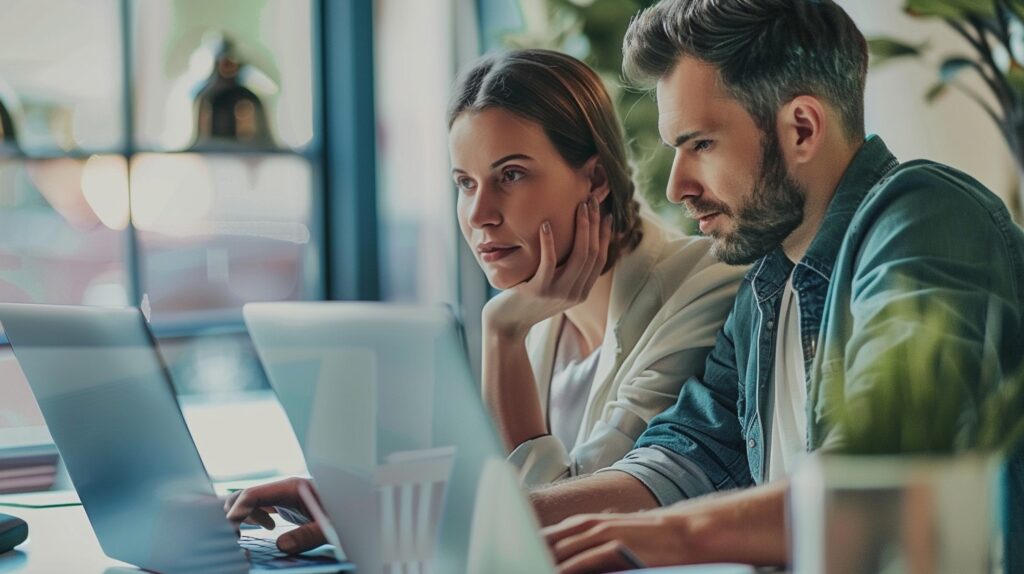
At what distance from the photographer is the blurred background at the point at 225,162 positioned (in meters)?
3.60

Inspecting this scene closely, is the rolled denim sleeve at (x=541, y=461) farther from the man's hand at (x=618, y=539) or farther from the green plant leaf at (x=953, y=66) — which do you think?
the green plant leaf at (x=953, y=66)

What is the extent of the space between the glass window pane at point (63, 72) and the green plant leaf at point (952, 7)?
257cm

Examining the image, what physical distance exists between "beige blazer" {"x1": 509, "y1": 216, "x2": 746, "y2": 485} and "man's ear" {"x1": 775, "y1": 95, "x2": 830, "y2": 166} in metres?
0.29

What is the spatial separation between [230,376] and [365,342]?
3033 mm

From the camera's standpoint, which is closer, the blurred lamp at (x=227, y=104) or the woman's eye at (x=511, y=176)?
the woman's eye at (x=511, y=176)

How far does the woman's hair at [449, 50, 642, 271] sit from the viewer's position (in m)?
1.68

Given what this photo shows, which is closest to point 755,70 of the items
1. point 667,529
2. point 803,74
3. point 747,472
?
point 803,74

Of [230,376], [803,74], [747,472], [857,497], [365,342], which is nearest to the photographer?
[857,497]

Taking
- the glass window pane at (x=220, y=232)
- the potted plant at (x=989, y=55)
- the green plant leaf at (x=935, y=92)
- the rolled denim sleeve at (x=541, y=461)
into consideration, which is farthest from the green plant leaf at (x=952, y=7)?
the glass window pane at (x=220, y=232)

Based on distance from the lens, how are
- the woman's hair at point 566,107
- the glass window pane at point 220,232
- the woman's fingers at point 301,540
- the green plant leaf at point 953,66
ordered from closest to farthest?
the woman's fingers at point 301,540 < the woman's hair at point 566,107 < the green plant leaf at point 953,66 < the glass window pane at point 220,232

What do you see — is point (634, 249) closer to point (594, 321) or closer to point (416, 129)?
point (594, 321)

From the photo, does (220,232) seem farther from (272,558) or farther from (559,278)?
(272,558)

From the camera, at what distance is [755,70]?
1358mm

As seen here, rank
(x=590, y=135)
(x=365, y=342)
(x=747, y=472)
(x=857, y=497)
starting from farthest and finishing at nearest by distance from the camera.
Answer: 1. (x=590, y=135)
2. (x=747, y=472)
3. (x=365, y=342)
4. (x=857, y=497)
